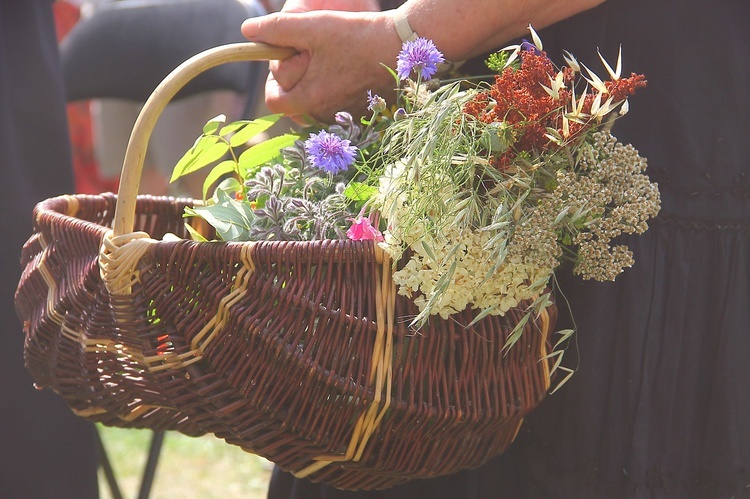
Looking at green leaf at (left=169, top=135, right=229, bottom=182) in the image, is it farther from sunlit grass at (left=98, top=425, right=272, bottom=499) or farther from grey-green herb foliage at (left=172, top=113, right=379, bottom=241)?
sunlit grass at (left=98, top=425, right=272, bottom=499)

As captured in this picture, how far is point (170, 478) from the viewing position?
2.11 m

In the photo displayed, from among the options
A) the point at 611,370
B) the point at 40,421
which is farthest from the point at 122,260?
the point at 40,421

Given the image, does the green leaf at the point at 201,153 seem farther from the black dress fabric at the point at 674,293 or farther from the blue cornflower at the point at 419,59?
the black dress fabric at the point at 674,293

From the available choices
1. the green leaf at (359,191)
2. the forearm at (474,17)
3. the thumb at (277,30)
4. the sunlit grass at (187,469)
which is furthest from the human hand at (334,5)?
the sunlit grass at (187,469)

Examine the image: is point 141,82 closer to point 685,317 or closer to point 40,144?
point 40,144

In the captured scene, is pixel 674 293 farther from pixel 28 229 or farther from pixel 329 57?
pixel 28 229

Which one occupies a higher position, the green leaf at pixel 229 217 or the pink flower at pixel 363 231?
the green leaf at pixel 229 217

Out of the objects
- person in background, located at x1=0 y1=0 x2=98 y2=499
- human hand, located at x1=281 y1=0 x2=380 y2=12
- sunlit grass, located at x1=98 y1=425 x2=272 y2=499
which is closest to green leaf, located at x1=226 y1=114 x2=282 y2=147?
human hand, located at x1=281 y1=0 x2=380 y2=12

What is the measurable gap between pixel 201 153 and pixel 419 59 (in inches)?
10.9

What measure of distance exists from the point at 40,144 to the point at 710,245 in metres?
1.12

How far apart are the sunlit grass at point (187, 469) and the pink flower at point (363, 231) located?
1434 millimetres

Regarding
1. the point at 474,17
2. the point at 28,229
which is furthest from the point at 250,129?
the point at 28,229

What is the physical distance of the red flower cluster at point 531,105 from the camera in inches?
26.3

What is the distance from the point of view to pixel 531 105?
67 cm
